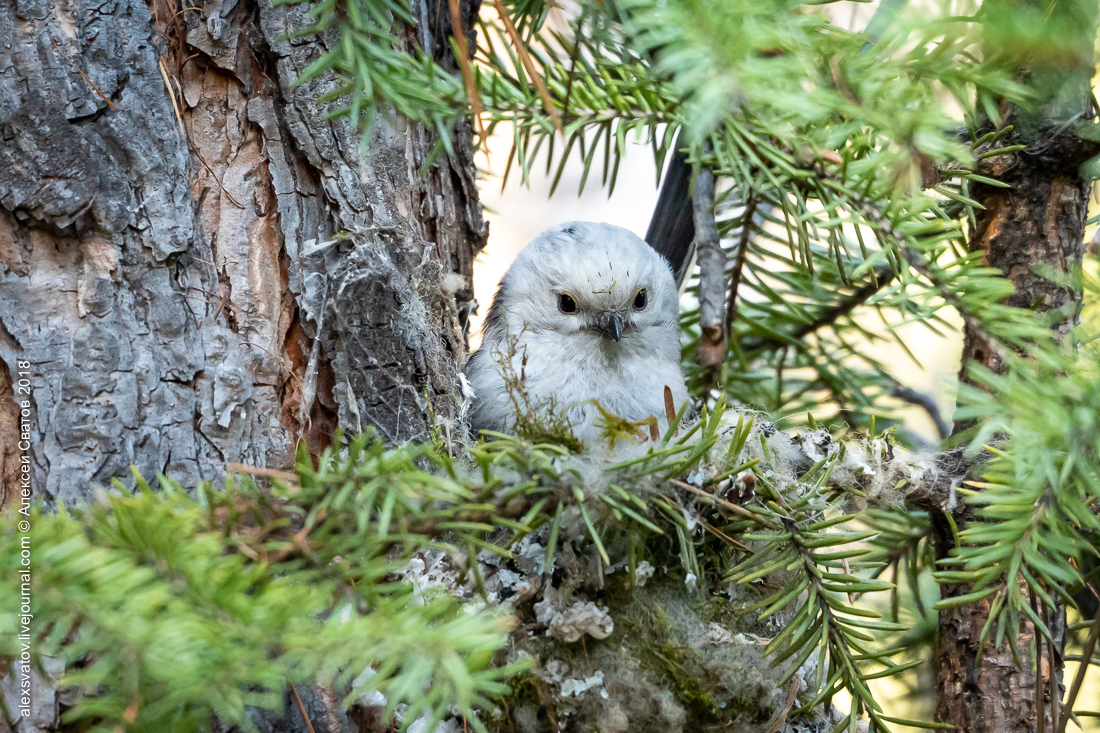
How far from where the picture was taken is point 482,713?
121 centimetres

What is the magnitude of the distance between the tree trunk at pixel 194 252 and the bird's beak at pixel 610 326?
20.2 inches

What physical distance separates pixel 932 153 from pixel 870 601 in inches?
65.5

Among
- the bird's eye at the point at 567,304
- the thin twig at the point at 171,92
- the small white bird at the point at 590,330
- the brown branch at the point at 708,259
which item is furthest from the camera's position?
the bird's eye at the point at 567,304

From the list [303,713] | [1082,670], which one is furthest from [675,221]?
[303,713]

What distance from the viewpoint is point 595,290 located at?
198 centimetres

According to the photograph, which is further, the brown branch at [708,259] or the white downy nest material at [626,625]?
the brown branch at [708,259]

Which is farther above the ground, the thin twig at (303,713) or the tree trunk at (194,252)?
the tree trunk at (194,252)

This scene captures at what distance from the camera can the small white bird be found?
1.91m

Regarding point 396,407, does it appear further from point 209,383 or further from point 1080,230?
point 1080,230

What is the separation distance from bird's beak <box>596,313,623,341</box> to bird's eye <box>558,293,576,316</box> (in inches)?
3.4

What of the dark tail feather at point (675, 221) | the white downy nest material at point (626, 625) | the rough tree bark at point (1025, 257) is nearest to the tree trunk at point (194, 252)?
the white downy nest material at point (626, 625)

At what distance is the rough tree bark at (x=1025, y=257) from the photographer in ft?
4.30

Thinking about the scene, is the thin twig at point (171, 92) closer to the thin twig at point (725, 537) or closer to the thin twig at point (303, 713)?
the thin twig at point (303, 713)

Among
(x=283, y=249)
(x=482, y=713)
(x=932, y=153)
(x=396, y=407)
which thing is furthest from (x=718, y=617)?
(x=283, y=249)
